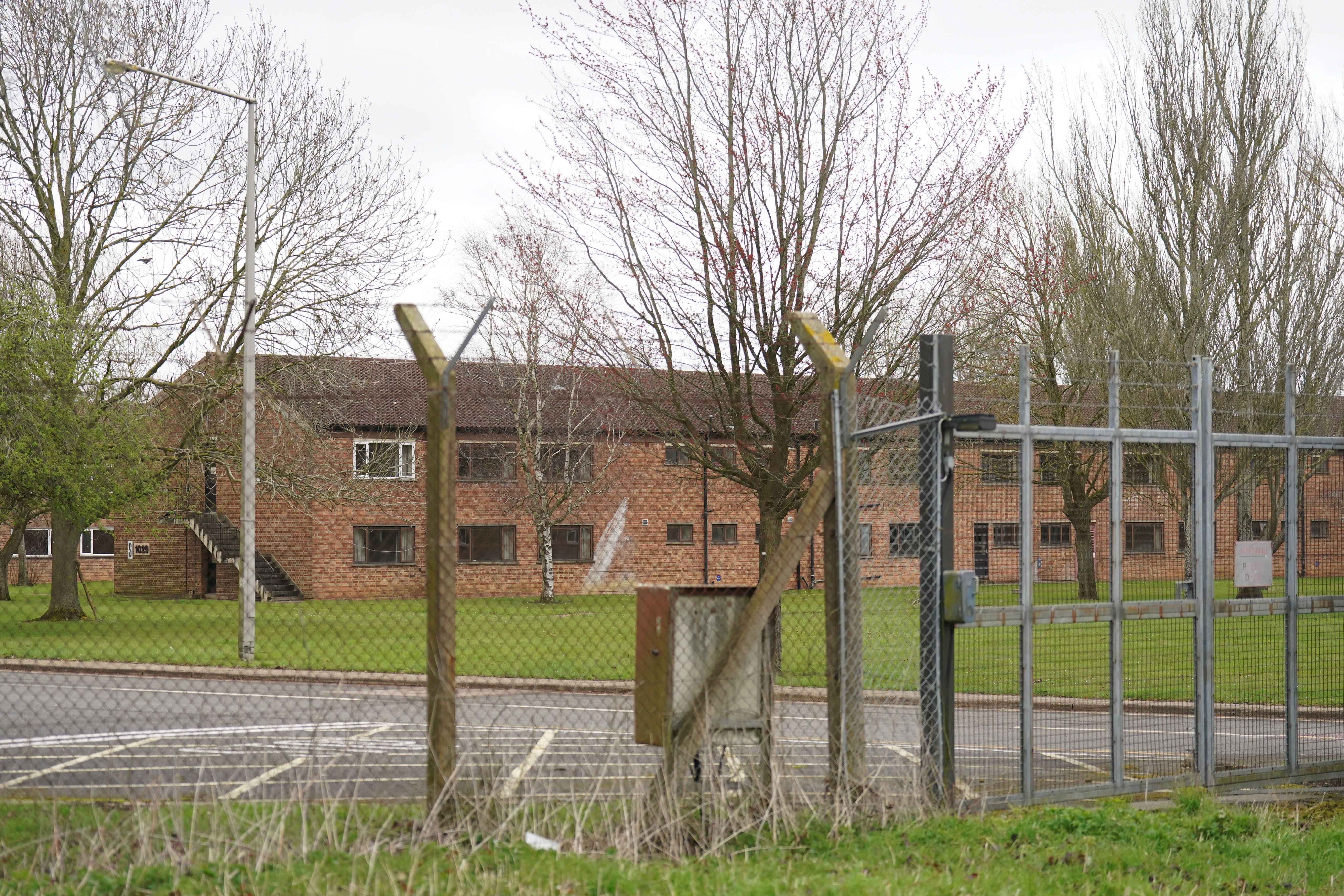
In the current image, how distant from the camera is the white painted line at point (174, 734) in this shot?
405 inches

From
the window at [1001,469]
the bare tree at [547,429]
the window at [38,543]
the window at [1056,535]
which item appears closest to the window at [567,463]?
the bare tree at [547,429]

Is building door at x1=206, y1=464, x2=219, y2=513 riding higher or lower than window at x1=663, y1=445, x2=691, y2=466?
lower

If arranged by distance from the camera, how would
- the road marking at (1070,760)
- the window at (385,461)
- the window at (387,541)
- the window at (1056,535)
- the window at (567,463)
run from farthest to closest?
the window at (387,541)
the window at (567,463)
the window at (385,461)
the window at (1056,535)
the road marking at (1070,760)

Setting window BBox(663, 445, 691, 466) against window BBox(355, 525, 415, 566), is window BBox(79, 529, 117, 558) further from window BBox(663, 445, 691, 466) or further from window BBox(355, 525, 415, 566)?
window BBox(663, 445, 691, 466)

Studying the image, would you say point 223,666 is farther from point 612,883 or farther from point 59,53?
point 59,53

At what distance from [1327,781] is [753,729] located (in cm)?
493

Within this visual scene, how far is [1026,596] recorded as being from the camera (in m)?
7.44

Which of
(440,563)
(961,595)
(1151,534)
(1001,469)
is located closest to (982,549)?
(1001,469)

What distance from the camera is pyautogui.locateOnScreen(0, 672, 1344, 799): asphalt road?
693 centimetres

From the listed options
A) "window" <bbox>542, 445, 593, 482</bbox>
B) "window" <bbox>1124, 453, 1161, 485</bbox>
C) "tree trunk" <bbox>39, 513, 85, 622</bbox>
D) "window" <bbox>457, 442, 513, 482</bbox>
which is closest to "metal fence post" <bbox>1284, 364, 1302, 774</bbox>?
"window" <bbox>1124, 453, 1161, 485</bbox>

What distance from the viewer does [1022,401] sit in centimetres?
720

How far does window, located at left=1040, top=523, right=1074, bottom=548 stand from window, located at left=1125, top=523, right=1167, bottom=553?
737 mm

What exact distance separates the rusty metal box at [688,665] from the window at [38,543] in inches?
2055

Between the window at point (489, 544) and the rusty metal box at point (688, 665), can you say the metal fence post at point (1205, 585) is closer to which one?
the rusty metal box at point (688, 665)
